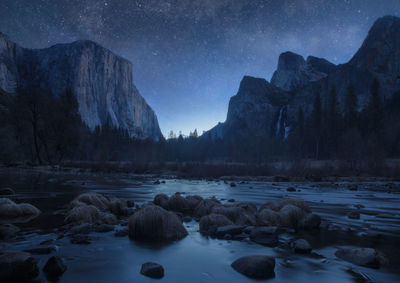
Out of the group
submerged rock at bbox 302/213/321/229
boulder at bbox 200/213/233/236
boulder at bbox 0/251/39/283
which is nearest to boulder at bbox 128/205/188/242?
boulder at bbox 200/213/233/236

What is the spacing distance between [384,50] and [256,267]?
160188 millimetres

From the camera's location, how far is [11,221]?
6801 millimetres

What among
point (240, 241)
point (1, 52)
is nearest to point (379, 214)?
point (240, 241)

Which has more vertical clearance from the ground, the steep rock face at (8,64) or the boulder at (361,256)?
the steep rock face at (8,64)

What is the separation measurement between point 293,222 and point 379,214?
435cm

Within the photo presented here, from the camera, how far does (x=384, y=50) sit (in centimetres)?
12675

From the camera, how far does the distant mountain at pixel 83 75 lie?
498 feet

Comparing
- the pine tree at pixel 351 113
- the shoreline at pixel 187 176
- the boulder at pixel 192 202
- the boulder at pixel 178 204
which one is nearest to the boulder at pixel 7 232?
the boulder at pixel 178 204

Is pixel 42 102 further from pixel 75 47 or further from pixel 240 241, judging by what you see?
pixel 75 47

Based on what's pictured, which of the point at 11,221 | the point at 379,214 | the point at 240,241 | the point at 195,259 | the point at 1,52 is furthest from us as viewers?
the point at 1,52

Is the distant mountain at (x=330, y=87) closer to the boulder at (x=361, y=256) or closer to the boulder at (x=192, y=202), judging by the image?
the boulder at (x=192, y=202)

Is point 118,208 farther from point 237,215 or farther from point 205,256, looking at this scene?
point 205,256

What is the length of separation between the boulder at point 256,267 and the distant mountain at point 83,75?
505 ft

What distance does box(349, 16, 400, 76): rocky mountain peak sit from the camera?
4870 inches
